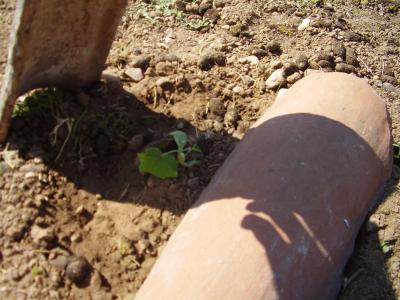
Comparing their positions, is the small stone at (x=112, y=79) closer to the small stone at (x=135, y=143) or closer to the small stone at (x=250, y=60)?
the small stone at (x=135, y=143)

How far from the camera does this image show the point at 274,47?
3.15m

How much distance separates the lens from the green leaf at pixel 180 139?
2340 mm

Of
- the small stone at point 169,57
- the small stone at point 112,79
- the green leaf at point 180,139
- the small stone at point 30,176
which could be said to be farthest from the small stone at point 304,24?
the small stone at point 30,176

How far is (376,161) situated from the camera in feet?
6.72

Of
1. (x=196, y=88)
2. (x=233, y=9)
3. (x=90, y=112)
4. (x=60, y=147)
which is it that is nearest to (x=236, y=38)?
(x=233, y=9)

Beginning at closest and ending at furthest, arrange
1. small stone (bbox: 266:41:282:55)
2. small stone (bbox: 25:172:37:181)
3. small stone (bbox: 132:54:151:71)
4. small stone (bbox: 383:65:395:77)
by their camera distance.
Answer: small stone (bbox: 25:172:37:181) < small stone (bbox: 132:54:151:71) < small stone (bbox: 266:41:282:55) < small stone (bbox: 383:65:395:77)

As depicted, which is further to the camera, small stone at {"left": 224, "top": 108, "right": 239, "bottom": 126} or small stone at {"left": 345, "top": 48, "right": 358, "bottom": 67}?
small stone at {"left": 345, "top": 48, "right": 358, "bottom": 67}

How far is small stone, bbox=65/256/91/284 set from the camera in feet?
6.54

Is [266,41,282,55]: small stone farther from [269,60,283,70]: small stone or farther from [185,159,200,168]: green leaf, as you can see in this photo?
[185,159,200,168]: green leaf

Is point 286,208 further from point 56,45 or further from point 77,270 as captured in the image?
point 56,45

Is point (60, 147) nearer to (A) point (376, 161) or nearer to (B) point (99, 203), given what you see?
(B) point (99, 203)

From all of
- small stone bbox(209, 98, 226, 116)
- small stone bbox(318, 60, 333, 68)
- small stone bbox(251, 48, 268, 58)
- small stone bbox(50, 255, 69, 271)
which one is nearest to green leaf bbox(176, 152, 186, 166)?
small stone bbox(209, 98, 226, 116)

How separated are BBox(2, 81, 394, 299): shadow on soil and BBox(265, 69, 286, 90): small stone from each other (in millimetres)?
489

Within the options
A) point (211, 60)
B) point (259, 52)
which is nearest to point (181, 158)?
point (211, 60)
